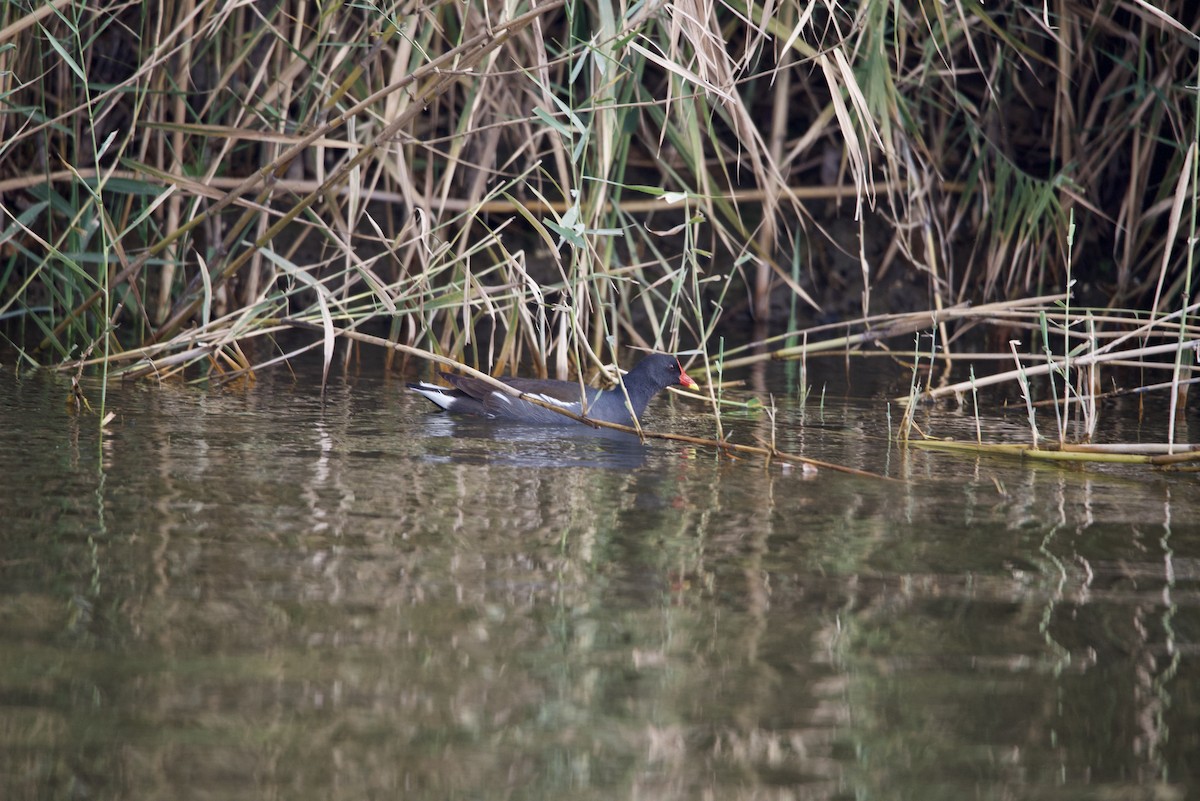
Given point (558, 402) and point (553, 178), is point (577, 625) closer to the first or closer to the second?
point (558, 402)

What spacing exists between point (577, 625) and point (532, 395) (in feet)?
8.72

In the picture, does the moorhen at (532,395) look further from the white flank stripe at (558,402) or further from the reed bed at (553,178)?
the reed bed at (553,178)

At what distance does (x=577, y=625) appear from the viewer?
2.89 metres

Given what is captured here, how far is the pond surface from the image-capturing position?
89.3 inches

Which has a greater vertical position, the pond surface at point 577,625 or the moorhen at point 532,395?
the moorhen at point 532,395

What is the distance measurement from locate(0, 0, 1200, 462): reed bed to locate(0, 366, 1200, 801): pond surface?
719 mm

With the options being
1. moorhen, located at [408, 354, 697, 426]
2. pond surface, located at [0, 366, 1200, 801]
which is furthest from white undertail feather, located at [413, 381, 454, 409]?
pond surface, located at [0, 366, 1200, 801]

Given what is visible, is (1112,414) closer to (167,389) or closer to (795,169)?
(795,169)

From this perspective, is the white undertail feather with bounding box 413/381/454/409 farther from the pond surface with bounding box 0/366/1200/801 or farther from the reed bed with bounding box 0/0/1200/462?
the pond surface with bounding box 0/366/1200/801

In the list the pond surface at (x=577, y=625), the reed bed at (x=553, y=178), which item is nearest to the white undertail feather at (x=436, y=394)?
the reed bed at (x=553, y=178)

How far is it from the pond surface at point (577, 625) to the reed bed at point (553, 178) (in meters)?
0.72

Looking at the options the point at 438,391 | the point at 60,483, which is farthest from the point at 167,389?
the point at 60,483

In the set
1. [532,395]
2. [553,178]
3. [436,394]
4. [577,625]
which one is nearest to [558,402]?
[532,395]

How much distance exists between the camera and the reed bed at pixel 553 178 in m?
5.04
